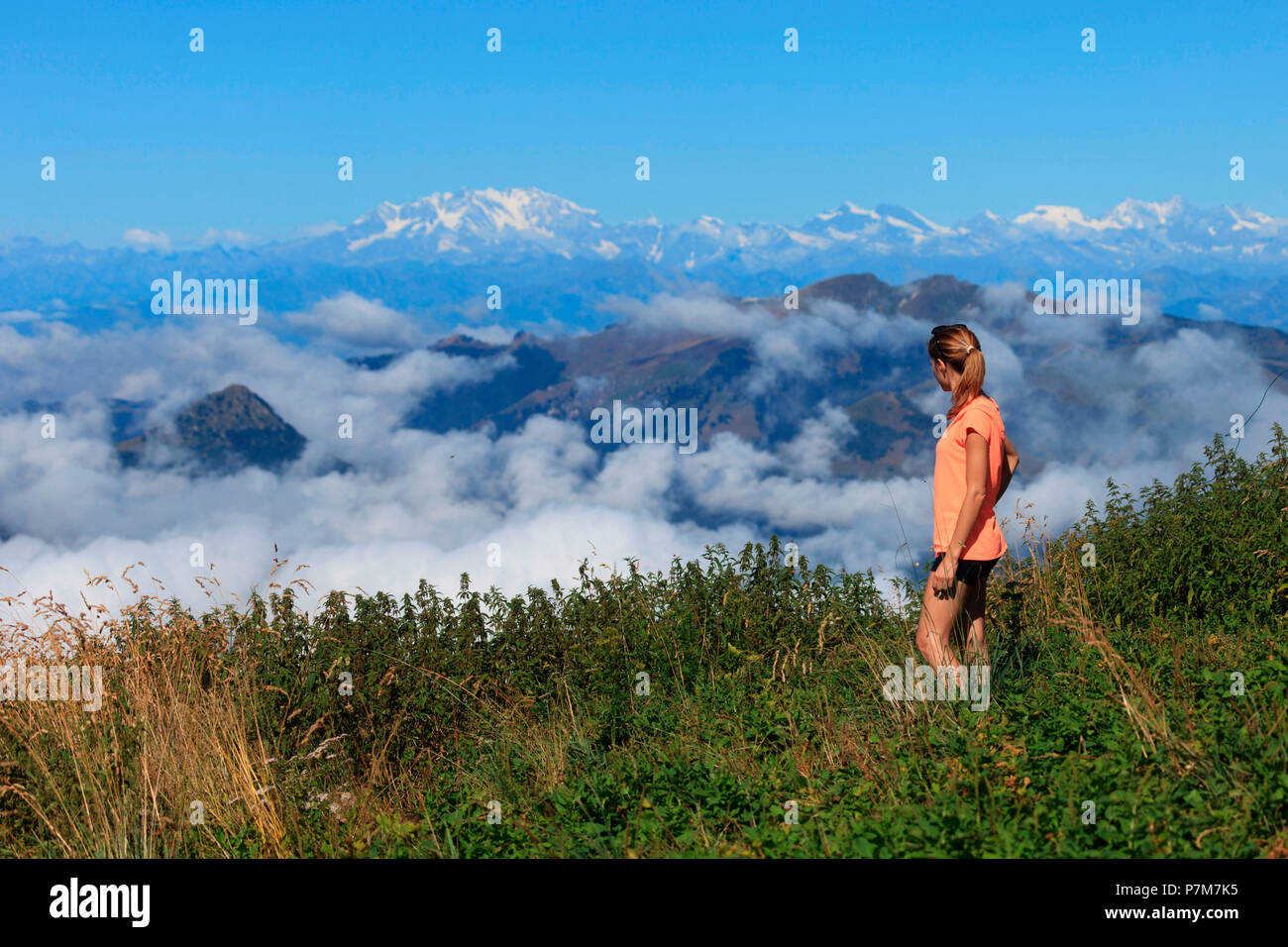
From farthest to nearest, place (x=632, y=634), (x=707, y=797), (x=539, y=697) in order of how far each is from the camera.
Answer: (x=632, y=634)
(x=539, y=697)
(x=707, y=797)

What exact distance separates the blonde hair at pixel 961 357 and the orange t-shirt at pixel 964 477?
55mm

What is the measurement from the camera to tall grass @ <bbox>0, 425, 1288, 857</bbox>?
382cm

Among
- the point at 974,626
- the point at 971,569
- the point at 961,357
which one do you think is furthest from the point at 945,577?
the point at 961,357

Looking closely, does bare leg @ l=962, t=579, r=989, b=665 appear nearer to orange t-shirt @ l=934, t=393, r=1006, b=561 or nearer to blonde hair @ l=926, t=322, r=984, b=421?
orange t-shirt @ l=934, t=393, r=1006, b=561

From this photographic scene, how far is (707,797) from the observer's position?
4270 mm

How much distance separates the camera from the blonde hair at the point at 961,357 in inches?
203

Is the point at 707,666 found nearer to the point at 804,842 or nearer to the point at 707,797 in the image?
the point at 707,797

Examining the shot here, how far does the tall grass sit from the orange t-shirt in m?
0.82

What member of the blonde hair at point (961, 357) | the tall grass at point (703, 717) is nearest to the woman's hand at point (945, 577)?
→ the tall grass at point (703, 717)

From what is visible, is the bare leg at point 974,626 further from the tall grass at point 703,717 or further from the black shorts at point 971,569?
the tall grass at point 703,717

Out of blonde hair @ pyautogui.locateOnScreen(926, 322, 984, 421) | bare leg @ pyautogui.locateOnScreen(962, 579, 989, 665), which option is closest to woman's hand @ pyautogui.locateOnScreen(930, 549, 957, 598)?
bare leg @ pyautogui.locateOnScreen(962, 579, 989, 665)

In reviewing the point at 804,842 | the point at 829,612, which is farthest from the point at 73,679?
the point at 829,612

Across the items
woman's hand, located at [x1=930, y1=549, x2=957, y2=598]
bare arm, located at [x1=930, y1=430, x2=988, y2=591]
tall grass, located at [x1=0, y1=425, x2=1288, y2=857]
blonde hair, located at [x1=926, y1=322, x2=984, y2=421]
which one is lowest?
tall grass, located at [x1=0, y1=425, x2=1288, y2=857]
